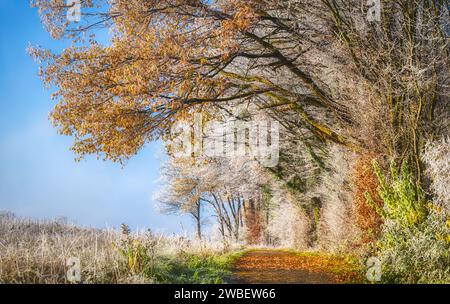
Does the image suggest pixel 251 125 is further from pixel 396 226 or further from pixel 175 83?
pixel 396 226

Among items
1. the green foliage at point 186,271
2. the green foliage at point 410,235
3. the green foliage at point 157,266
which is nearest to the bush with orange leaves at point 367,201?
the green foliage at point 410,235

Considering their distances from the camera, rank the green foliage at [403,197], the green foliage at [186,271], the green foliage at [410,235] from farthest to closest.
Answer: the green foliage at [403,197] → the green foliage at [410,235] → the green foliage at [186,271]

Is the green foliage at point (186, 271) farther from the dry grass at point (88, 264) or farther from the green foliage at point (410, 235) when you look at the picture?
the green foliage at point (410, 235)

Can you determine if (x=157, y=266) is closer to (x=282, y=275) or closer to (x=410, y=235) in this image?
(x=282, y=275)

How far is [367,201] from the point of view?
1054 centimetres

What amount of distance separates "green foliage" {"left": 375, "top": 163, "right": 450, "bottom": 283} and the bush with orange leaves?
21.8 inches

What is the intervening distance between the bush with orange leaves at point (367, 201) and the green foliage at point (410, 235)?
1.82ft

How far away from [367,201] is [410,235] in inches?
80.6

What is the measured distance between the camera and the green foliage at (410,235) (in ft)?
24.5

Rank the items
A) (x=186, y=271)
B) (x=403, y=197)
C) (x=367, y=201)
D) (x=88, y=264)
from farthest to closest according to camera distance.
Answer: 1. (x=367, y=201)
2. (x=403, y=197)
3. (x=186, y=271)
4. (x=88, y=264)

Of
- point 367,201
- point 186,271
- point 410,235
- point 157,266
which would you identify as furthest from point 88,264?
point 367,201

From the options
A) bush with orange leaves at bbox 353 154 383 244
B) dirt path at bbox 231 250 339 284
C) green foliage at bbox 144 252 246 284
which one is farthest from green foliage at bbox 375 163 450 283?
green foliage at bbox 144 252 246 284

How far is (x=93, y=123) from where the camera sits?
9.80 m

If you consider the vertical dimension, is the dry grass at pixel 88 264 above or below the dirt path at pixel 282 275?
above
